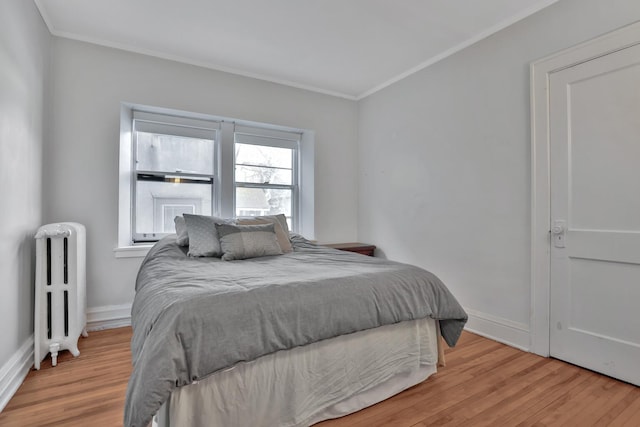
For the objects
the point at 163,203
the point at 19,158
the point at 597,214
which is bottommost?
the point at 597,214

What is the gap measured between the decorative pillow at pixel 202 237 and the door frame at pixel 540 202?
2410 mm

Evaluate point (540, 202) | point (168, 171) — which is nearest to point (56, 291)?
point (168, 171)

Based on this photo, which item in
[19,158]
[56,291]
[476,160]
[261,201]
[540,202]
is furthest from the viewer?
[261,201]

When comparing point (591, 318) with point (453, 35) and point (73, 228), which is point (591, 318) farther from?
point (73, 228)

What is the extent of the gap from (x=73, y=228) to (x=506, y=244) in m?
3.30

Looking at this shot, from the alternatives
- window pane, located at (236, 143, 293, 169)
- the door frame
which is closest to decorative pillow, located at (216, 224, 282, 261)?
window pane, located at (236, 143, 293, 169)

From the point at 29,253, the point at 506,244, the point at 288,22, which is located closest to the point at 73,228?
the point at 29,253

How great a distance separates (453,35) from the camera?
279 cm

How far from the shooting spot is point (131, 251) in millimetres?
2996

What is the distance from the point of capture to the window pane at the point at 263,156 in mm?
3816

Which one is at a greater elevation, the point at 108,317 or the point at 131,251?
the point at 131,251

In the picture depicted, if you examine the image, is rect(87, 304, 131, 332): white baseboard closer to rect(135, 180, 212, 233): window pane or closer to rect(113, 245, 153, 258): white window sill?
rect(113, 245, 153, 258): white window sill

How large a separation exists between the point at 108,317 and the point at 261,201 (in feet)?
6.28

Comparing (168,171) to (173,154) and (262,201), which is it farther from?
(262,201)
